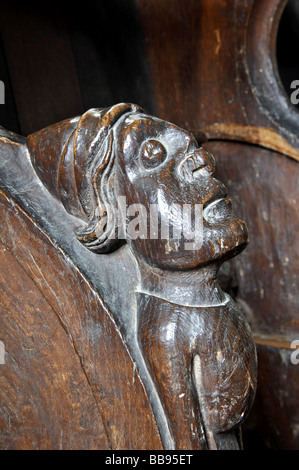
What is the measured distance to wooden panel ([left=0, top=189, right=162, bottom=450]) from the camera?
50 centimetres

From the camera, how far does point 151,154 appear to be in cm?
49

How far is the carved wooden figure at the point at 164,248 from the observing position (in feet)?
1.57

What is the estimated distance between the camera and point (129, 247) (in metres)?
0.52

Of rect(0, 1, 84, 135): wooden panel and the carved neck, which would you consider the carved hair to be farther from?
rect(0, 1, 84, 135): wooden panel

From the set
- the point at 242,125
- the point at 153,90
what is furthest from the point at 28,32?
the point at 242,125

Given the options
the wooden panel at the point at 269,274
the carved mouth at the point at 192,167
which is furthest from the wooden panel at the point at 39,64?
the carved mouth at the point at 192,167

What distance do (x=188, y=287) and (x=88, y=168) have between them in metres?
0.13

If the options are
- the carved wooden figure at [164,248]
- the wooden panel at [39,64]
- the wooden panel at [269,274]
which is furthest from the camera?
the wooden panel at [269,274]

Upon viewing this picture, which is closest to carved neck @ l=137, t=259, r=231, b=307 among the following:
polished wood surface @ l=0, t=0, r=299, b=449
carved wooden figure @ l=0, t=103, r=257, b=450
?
carved wooden figure @ l=0, t=103, r=257, b=450

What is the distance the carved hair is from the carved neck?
0.16 ft

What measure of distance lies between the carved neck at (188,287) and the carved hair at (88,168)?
48mm

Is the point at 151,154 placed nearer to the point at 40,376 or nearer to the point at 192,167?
the point at 192,167

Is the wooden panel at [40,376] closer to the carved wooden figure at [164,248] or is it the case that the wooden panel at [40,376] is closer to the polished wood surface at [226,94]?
the carved wooden figure at [164,248]

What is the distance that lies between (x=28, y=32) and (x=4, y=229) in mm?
429
